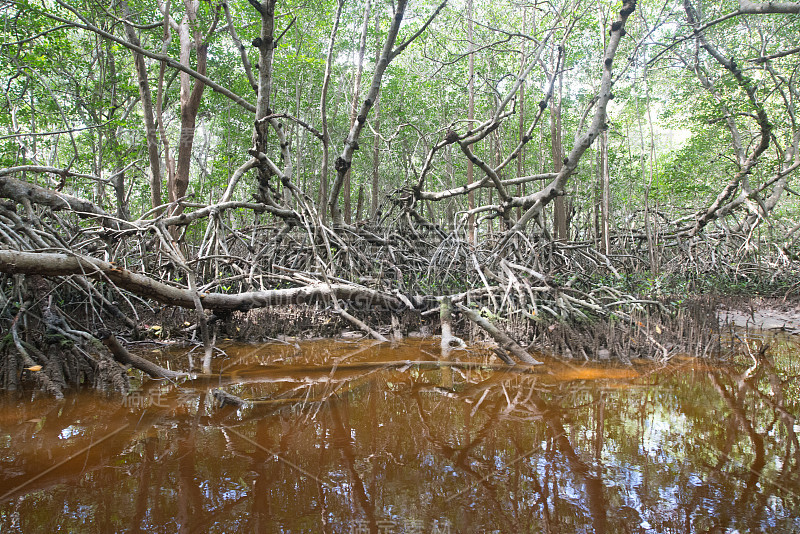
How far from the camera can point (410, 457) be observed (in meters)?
1.91

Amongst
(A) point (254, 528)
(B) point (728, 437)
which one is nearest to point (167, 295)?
(A) point (254, 528)

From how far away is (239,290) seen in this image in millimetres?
4988

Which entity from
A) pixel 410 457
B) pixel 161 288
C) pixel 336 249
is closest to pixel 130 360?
pixel 161 288

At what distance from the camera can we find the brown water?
4.77 ft

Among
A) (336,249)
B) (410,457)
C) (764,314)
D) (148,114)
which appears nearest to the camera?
(410,457)

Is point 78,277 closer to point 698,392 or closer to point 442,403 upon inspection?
point 442,403

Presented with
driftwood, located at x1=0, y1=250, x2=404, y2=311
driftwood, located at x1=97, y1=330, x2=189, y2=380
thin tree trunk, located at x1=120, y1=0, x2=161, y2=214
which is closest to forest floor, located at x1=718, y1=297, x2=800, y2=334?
driftwood, located at x1=0, y1=250, x2=404, y2=311

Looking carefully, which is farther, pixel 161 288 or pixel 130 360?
pixel 161 288

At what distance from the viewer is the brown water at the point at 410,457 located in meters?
1.45

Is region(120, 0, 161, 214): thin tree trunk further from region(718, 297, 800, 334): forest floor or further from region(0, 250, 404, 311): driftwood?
region(718, 297, 800, 334): forest floor

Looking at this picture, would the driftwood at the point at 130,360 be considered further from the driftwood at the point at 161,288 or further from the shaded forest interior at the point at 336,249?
the driftwood at the point at 161,288

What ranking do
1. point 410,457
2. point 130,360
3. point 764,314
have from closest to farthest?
point 410,457, point 130,360, point 764,314

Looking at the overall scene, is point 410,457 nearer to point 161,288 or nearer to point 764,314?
point 161,288

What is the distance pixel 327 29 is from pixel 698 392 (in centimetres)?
1238
